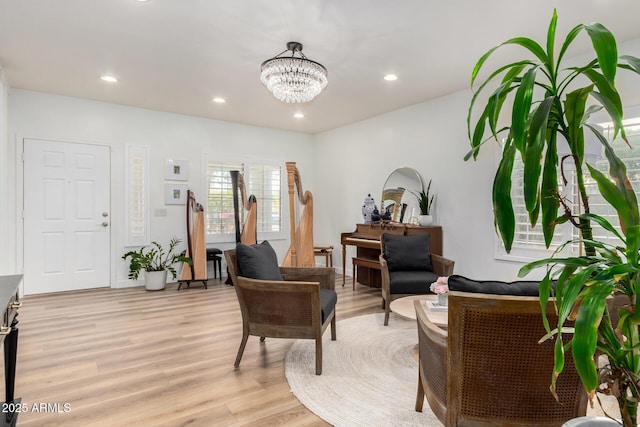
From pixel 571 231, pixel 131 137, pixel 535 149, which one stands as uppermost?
pixel 131 137

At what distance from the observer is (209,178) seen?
6.28 metres

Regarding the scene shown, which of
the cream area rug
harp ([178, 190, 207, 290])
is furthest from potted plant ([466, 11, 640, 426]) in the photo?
harp ([178, 190, 207, 290])

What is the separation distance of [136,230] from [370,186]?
379 centimetres

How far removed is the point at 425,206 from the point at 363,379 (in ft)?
9.86

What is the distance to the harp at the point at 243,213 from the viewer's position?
5703 millimetres

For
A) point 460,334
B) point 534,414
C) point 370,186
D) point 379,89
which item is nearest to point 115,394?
point 460,334

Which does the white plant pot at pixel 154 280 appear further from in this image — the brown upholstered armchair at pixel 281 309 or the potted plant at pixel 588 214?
the potted plant at pixel 588 214

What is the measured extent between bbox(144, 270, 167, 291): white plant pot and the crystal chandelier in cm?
346

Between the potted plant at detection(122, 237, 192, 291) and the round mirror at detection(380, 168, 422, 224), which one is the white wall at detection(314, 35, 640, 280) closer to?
the round mirror at detection(380, 168, 422, 224)

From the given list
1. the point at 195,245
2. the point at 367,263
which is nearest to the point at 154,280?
the point at 195,245

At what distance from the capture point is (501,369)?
1406 mm

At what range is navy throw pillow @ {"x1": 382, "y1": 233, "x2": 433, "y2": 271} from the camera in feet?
13.6

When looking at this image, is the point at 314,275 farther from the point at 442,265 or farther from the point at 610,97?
the point at 610,97

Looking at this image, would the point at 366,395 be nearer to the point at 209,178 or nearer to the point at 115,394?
the point at 115,394
